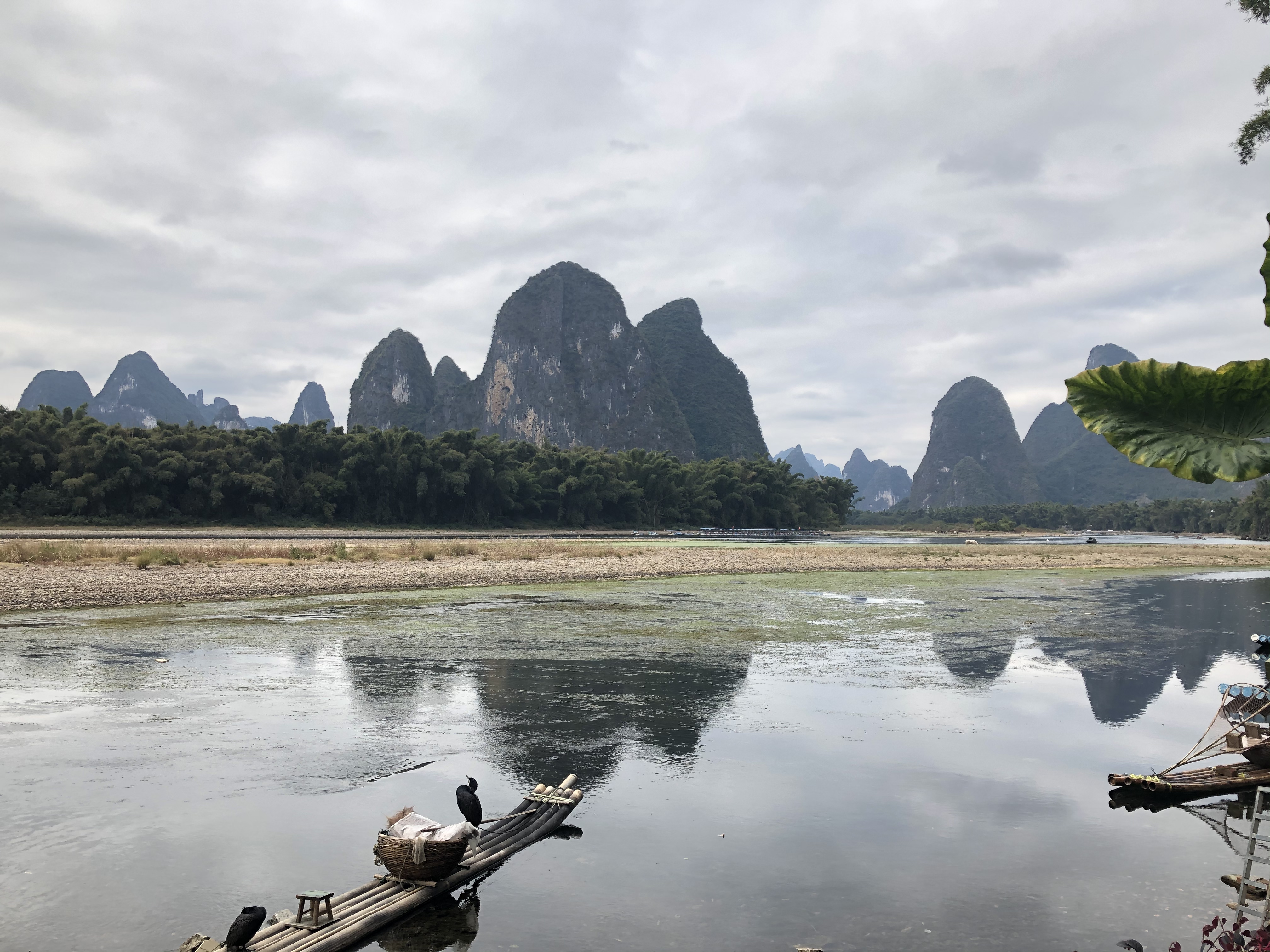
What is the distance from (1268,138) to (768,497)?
88.4 meters

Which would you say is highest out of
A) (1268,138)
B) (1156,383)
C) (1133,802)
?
(1268,138)

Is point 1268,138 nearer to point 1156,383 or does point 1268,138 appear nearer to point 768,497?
point 1156,383

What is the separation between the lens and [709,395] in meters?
190

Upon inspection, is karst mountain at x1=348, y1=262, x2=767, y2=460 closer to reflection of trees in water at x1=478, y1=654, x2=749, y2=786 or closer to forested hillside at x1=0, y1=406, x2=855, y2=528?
forested hillside at x1=0, y1=406, x2=855, y2=528

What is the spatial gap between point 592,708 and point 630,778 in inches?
104

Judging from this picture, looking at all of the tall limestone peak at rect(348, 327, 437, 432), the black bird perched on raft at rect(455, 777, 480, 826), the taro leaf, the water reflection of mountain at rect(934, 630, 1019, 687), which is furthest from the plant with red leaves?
the tall limestone peak at rect(348, 327, 437, 432)

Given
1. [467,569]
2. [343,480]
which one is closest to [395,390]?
[343,480]

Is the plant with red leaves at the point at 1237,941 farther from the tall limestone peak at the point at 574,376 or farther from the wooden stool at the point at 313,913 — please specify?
the tall limestone peak at the point at 574,376

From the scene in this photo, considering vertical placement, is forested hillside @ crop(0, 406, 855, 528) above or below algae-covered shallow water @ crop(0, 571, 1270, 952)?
above

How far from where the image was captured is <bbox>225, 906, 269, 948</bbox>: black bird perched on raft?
4.16m

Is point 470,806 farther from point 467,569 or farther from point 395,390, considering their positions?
point 395,390

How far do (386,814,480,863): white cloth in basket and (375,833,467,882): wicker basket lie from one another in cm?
1

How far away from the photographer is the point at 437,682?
11664 mm

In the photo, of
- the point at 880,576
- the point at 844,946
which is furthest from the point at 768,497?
the point at 844,946
